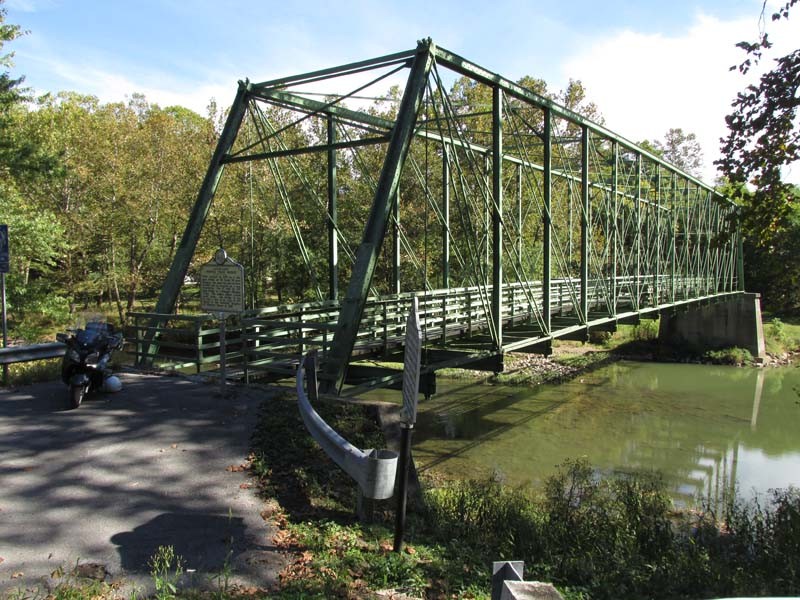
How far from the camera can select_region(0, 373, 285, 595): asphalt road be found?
4367 millimetres

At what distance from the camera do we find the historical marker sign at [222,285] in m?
8.45

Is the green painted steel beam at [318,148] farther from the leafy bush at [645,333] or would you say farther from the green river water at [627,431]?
the leafy bush at [645,333]

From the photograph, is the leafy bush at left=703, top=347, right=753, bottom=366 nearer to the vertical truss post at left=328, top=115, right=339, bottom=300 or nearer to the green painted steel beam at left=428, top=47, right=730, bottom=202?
the green painted steel beam at left=428, top=47, right=730, bottom=202

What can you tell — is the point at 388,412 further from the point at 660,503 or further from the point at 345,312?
the point at 660,503

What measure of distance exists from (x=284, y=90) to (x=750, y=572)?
37.5ft

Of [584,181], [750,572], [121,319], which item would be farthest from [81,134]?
[750,572]

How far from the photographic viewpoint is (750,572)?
249 inches

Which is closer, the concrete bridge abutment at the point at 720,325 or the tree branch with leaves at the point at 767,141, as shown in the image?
the tree branch with leaves at the point at 767,141

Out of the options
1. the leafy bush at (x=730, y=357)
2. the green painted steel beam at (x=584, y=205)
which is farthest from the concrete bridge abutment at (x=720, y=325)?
the green painted steel beam at (x=584, y=205)

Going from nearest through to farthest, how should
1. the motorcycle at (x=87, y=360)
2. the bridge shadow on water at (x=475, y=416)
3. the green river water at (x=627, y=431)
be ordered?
1. the motorcycle at (x=87, y=360)
2. the green river water at (x=627, y=431)
3. the bridge shadow on water at (x=475, y=416)

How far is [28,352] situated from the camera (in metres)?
9.95

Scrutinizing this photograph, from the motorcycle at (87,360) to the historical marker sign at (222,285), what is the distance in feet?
5.08

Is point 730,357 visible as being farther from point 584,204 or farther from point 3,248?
point 3,248

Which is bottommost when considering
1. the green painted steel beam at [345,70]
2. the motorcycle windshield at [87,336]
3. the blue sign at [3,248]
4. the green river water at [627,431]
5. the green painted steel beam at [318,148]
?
the green river water at [627,431]
